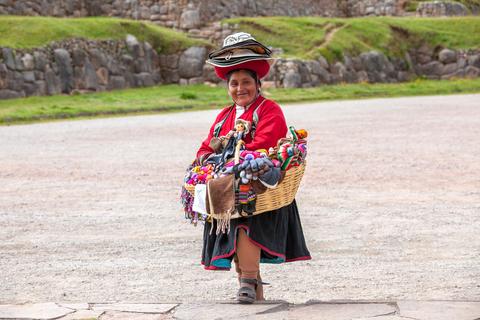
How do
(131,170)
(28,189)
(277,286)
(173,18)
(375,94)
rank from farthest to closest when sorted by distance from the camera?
(173,18)
(375,94)
(131,170)
(28,189)
(277,286)

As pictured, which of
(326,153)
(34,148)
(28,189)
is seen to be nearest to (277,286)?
(28,189)

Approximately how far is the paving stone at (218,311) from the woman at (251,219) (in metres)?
0.15

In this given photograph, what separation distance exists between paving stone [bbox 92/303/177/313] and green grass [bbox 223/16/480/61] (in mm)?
23795

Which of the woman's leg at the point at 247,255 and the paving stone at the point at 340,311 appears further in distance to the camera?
the woman's leg at the point at 247,255

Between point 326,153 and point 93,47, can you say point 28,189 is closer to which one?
point 326,153

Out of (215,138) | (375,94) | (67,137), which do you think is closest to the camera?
(215,138)

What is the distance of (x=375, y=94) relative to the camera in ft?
87.8

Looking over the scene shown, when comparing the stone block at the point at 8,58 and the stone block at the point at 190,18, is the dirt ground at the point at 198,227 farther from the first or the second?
the stone block at the point at 190,18

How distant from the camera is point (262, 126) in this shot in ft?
17.9

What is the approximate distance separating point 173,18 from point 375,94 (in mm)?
9120

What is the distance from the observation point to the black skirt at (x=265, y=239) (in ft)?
17.5

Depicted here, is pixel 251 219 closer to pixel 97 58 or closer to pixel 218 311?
pixel 218 311

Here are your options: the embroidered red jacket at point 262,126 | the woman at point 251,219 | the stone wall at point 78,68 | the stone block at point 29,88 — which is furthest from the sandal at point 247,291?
the stone block at point 29,88

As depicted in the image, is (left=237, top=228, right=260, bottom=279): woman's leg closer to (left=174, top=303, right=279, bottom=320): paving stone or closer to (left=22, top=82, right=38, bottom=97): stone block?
(left=174, top=303, right=279, bottom=320): paving stone
